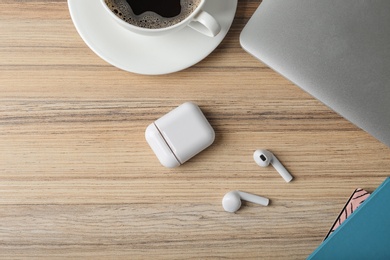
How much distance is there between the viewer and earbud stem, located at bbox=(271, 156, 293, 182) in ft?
3.13

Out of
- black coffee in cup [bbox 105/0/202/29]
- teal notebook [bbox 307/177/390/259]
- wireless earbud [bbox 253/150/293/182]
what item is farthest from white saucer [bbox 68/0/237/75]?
teal notebook [bbox 307/177/390/259]

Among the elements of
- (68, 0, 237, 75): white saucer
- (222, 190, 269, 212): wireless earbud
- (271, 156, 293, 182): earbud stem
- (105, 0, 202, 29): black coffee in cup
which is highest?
(105, 0, 202, 29): black coffee in cup

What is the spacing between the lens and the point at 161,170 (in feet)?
3.12

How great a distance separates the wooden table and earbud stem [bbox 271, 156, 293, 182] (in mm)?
11

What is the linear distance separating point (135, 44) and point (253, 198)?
0.28 m

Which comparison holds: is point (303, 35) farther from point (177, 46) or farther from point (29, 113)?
point (29, 113)

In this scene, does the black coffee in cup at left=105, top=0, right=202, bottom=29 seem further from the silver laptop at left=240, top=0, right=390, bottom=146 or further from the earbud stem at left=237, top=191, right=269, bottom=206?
the earbud stem at left=237, top=191, right=269, bottom=206

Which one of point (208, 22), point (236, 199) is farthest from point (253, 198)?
point (208, 22)

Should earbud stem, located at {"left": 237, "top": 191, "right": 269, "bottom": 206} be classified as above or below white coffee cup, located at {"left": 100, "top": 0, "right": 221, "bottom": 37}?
below

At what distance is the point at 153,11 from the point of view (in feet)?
3.01

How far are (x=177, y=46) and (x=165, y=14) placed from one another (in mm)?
48

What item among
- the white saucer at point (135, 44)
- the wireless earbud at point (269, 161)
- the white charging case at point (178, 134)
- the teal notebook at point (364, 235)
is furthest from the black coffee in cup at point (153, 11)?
the teal notebook at point (364, 235)

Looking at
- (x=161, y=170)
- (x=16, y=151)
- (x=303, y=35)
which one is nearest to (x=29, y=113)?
(x=16, y=151)

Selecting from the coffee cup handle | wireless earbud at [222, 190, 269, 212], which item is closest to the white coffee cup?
the coffee cup handle
